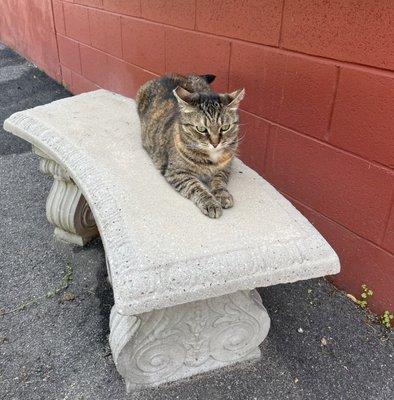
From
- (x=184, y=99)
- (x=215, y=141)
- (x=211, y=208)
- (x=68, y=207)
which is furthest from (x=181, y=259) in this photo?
(x=68, y=207)

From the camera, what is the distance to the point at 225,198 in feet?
6.55

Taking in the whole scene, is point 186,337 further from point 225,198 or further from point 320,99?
point 320,99

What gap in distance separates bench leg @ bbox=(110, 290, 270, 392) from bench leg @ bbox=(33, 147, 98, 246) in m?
0.94

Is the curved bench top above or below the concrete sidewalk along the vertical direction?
above

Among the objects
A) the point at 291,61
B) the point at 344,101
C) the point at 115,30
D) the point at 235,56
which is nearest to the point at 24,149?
the point at 115,30

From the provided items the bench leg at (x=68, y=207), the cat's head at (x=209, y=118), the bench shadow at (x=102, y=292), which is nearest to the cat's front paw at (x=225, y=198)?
the cat's head at (x=209, y=118)

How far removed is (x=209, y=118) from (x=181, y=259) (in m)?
0.71

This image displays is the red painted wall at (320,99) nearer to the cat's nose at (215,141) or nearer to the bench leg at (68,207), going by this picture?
the cat's nose at (215,141)

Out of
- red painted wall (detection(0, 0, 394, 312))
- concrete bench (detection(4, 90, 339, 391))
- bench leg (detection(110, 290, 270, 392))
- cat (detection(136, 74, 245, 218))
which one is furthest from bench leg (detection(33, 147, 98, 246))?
red painted wall (detection(0, 0, 394, 312))

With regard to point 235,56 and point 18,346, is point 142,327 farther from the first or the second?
point 235,56

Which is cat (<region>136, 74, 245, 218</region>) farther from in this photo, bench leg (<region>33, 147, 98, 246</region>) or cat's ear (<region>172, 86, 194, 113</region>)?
bench leg (<region>33, 147, 98, 246</region>)

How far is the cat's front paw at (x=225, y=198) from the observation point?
198 centimetres

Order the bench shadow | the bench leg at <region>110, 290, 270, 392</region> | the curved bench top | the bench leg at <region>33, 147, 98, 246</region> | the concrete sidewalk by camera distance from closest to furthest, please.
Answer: the curved bench top, the bench leg at <region>110, 290, 270, 392</region>, the concrete sidewalk, the bench shadow, the bench leg at <region>33, 147, 98, 246</region>

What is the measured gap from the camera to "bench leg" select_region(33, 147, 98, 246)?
9.07ft
